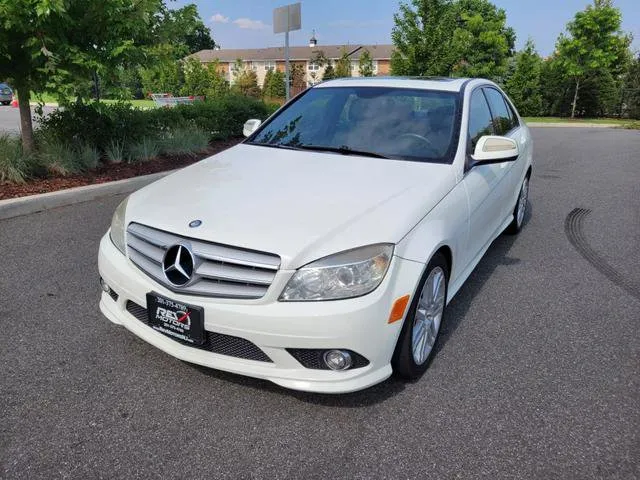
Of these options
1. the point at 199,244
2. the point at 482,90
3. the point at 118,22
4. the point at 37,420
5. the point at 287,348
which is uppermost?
the point at 118,22

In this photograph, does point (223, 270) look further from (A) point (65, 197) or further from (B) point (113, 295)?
(A) point (65, 197)

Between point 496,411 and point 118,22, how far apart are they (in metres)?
6.32

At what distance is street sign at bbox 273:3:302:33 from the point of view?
10.5 m

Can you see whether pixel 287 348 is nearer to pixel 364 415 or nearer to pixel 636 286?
pixel 364 415

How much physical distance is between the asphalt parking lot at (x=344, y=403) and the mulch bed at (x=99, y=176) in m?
2.46

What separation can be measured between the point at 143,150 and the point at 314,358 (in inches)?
264

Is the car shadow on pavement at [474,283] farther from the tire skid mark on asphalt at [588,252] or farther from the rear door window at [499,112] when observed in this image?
the rear door window at [499,112]

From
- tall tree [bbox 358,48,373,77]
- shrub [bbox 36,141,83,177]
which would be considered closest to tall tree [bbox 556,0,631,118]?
tall tree [bbox 358,48,373,77]

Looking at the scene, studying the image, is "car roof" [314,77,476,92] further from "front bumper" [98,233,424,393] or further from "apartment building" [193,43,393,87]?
"apartment building" [193,43,393,87]

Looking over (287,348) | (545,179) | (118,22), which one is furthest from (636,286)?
(118,22)

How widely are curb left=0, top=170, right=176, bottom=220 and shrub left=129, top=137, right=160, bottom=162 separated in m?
0.88

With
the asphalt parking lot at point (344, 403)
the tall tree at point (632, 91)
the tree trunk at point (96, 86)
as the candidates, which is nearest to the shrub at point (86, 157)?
the tree trunk at point (96, 86)

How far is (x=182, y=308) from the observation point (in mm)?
2486

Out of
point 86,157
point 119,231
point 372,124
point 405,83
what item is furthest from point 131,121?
Result: point 119,231
